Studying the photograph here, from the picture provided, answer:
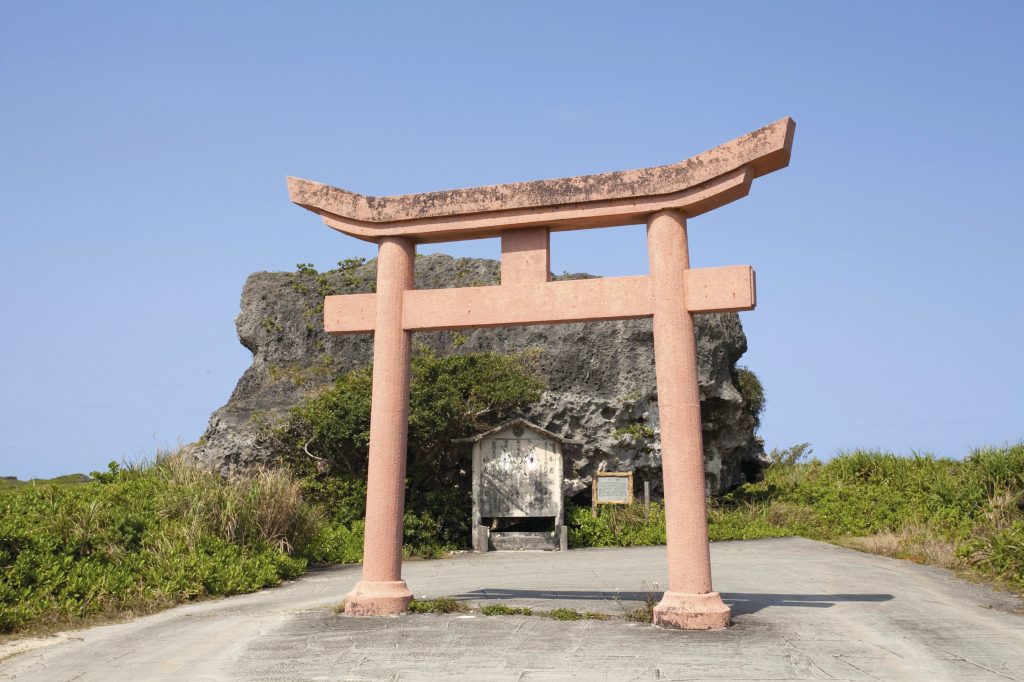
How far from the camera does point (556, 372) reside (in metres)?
17.5

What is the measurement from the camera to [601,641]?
7.20 metres

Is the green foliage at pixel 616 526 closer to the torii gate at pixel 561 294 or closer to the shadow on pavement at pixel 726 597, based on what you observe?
the shadow on pavement at pixel 726 597

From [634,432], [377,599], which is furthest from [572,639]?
[634,432]

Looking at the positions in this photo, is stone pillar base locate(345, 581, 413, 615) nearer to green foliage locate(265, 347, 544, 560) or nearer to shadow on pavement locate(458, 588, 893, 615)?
shadow on pavement locate(458, 588, 893, 615)

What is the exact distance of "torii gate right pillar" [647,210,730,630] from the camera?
7.75m

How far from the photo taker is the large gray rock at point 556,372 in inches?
655

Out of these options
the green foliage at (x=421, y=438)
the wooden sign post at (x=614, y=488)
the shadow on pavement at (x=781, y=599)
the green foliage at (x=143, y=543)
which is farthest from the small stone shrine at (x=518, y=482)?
the shadow on pavement at (x=781, y=599)

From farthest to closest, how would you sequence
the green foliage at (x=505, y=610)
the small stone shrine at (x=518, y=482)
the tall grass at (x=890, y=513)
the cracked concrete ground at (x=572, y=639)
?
1. the small stone shrine at (x=518, y=482)
2. the tall grass at (x=890, y=513)
3. the green foliage at (x=505, y=610)
4. the cracked concrete ground at (x=572, y=639)

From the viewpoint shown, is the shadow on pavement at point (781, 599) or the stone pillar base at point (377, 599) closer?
the stone pillar base at point (377, 599)

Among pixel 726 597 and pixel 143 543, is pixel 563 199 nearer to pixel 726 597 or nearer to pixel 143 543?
pixel 726 597

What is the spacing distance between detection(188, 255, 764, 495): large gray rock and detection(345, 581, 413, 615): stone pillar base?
303 inches

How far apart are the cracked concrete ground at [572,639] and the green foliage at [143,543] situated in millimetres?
504

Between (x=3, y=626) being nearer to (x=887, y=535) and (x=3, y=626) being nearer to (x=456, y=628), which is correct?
(x=456, y=628)

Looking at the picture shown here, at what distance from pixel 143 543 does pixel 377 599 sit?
3.72m
